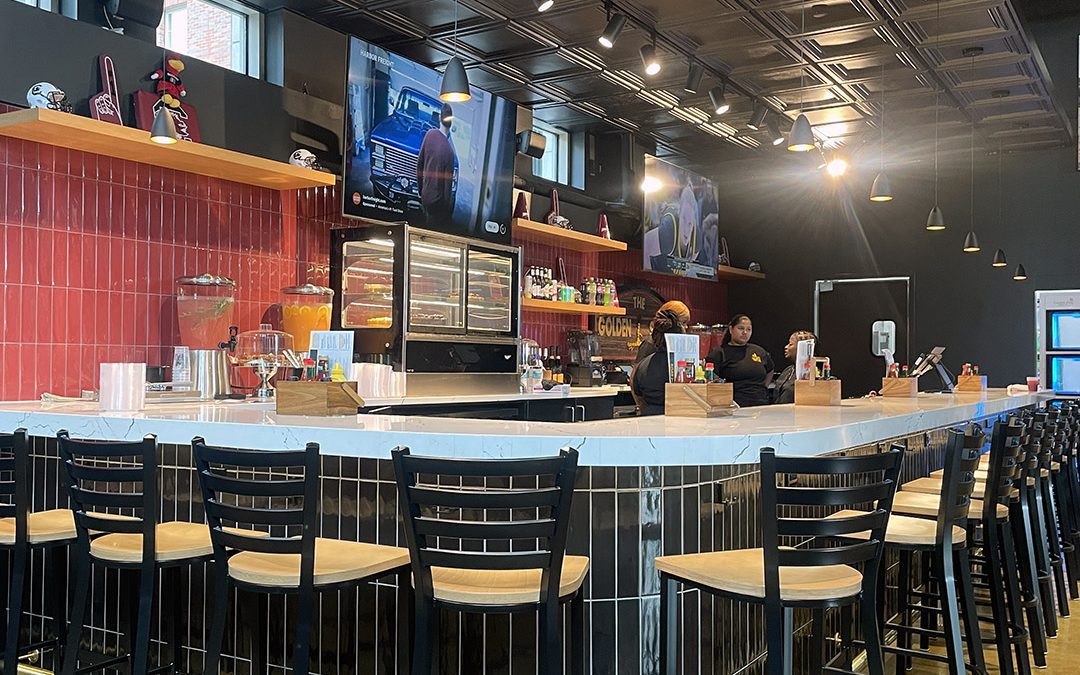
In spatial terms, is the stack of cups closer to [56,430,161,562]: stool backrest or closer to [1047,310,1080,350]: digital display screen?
[56,430,161,562]: stool backrest

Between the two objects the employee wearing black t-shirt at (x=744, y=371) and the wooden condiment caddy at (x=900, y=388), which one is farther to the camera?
the employee wearing black t-shirt at (x=744, y=371)

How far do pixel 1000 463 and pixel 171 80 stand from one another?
4.23 meters

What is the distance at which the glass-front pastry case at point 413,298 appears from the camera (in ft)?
18.5

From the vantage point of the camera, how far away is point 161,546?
2.84m

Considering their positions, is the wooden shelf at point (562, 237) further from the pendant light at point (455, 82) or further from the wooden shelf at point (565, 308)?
the pendant light at point (455, 82)

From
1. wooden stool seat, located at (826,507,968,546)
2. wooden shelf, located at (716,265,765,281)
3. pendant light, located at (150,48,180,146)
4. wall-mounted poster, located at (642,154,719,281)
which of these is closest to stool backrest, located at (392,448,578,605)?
wooden stool seat, located at (826,507,968,546)

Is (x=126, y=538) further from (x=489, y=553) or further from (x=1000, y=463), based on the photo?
(x=1000, y=463)

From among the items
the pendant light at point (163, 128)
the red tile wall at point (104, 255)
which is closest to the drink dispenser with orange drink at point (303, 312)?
the red tile wall at point (104, 255)

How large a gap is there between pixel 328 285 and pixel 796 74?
378 centimetres

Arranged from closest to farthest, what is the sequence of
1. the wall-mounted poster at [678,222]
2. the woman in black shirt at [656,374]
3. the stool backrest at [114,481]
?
1. the stool backrest at [114,481]
2. the woman in black shirt at [656,374]
3. the wall-mounted poster at [678,222]

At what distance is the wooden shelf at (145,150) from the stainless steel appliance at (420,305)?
1.97 feet

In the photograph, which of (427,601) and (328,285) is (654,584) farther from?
(328,285)

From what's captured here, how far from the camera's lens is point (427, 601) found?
Result: 2.21 m

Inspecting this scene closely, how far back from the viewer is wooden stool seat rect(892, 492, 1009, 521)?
3.42 m
